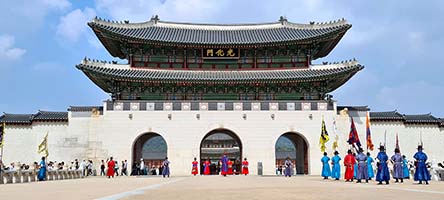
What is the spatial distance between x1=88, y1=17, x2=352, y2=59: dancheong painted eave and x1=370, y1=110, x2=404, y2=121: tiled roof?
653 cm

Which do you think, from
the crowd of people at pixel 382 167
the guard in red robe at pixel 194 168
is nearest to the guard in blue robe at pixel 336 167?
the crowd of people at pixel 382 167

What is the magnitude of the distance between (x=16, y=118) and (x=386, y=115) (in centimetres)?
2774

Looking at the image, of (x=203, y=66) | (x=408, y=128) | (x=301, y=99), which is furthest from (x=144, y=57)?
(x=408, y=128)

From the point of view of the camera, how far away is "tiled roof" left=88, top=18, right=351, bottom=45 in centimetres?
3319

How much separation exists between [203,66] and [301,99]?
806cm

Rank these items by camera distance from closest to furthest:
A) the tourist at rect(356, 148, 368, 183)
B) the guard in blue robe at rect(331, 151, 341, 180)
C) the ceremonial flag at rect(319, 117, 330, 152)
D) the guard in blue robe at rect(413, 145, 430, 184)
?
the guard in blue robe at rect(413, 145, 430, 184) → the tourist at rect(356, 148, 368, 183) → the guard in blue robe at rect(331, 151, 341, 180) → the ceremonial flag at rect(319, 117, 330, 152)

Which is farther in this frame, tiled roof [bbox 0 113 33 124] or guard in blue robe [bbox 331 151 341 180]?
tiled roof [bbox 0 113 33 124]

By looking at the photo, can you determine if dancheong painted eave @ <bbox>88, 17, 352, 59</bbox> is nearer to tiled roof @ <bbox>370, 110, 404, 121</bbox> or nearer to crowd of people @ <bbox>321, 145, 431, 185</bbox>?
tiled roof @ <bbox>370, 110, 404, 121</bbox>

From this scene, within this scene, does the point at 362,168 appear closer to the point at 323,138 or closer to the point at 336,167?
the point at 336,167

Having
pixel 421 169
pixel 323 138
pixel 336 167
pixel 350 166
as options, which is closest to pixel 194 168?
pixel 323 138

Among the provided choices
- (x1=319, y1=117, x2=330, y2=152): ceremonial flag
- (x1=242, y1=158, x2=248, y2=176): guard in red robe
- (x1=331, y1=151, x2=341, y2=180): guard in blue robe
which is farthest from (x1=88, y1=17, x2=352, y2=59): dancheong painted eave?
(x1=331, y1=151, x2=341, y2=180): guard in blue robe

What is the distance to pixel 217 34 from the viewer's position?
37344 millimetres

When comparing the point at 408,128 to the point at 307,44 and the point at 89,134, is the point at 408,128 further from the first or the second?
the point at 89,134

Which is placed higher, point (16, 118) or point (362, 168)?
point (16, 118)
